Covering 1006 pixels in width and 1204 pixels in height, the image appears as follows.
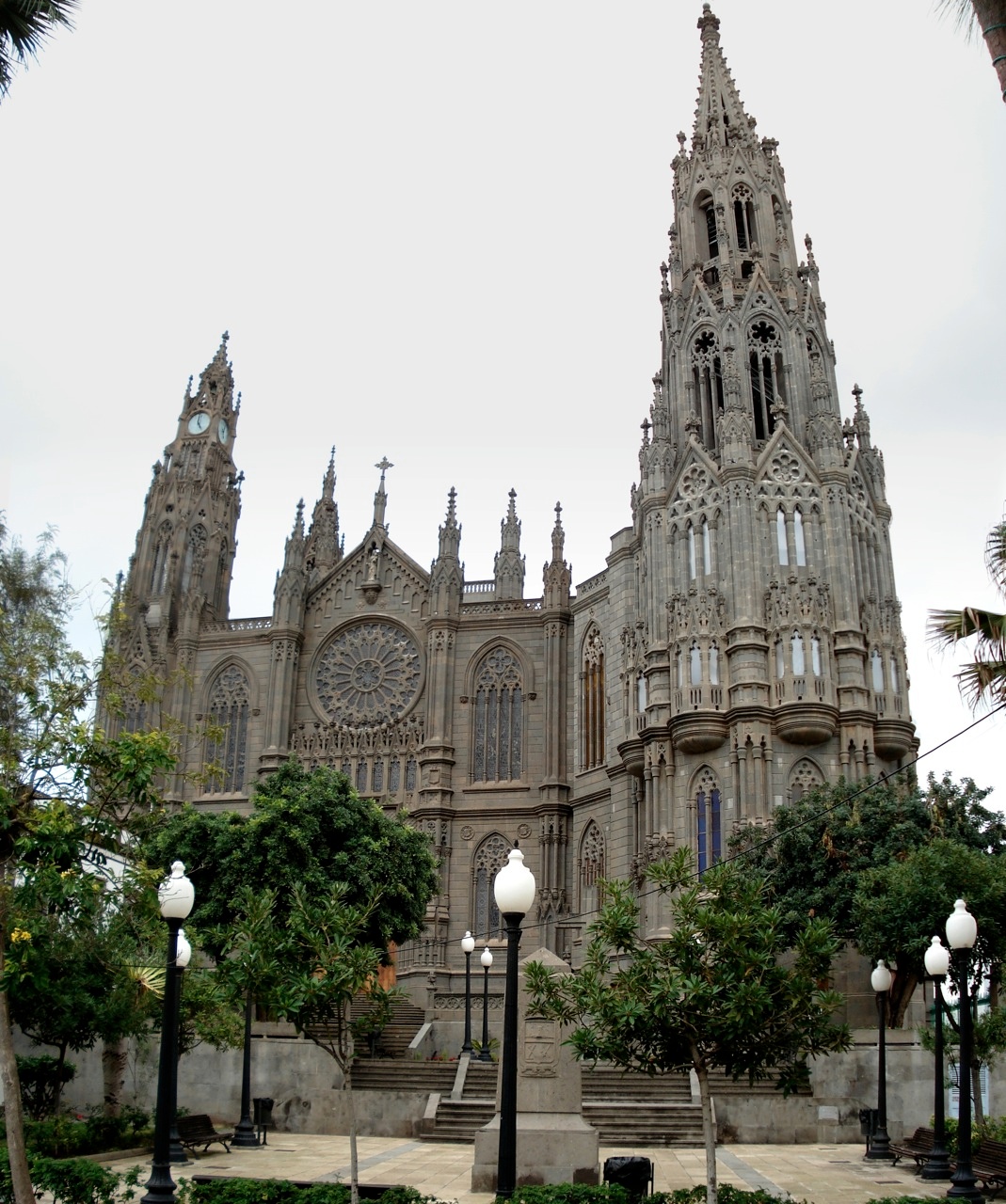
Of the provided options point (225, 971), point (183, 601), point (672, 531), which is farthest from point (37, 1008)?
point (183, 601)

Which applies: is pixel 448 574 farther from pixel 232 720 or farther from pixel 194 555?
pixel 194 555

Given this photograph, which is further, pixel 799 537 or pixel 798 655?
pixel 799 537

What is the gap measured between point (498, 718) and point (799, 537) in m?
14.6

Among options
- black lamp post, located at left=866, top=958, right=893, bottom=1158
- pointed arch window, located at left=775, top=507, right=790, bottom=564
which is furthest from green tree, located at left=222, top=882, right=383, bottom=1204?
pointed arch window, located at left=775, top=507, right=790, bottom=564

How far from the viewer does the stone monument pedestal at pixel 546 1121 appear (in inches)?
583

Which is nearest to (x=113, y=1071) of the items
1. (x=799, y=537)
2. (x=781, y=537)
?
(x=781, y=537)

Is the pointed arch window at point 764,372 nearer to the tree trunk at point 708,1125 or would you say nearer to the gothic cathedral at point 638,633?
the gothic cathedral at point 638,633

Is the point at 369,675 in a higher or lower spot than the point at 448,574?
lower

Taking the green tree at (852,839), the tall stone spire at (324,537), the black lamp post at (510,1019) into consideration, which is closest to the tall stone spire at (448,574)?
the tall stone spire at (324,537)

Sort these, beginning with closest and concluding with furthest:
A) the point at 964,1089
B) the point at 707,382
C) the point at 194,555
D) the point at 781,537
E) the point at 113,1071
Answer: the point at 964,1089, the point at 113,1071, the point at 781,537, the point at 707,382, the point at 194,555

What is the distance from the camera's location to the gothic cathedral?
3547 cm

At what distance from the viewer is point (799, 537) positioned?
3741cm

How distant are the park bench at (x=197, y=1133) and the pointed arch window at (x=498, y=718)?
24.2 metres

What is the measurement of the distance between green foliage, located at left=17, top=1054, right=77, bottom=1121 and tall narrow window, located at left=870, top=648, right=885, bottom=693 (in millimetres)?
24681
